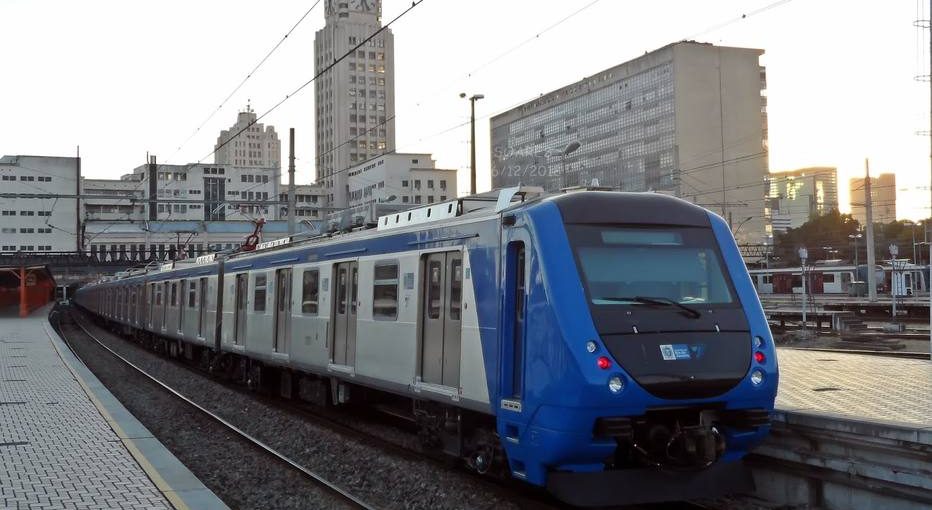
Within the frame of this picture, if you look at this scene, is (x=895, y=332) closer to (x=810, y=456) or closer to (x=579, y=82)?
(x=810, y=456)

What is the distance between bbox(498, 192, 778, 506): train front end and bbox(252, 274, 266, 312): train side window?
33.1ft

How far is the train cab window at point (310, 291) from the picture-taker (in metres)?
14.6

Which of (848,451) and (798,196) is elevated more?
(798,196)

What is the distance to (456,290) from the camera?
9.80m

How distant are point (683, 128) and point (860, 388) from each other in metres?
94.8

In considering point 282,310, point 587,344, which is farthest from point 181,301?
point 587,344

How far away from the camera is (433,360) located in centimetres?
1033

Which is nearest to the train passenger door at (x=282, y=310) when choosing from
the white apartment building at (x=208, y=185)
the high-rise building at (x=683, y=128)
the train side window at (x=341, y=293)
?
the train side window at (x=341, y=293)

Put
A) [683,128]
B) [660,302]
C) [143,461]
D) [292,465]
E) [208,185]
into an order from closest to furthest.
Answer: [660,302]
[143,461]
[292,465]
[683,128]
[208,185]

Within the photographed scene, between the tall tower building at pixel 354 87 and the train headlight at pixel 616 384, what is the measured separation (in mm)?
140795

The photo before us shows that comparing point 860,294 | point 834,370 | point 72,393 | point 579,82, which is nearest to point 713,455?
point 834,370

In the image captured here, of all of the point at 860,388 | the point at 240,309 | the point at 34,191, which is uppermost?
the point at 34,191

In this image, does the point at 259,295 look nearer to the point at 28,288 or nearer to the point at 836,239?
the point at 28,288

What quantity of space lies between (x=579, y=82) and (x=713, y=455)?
117 metres
